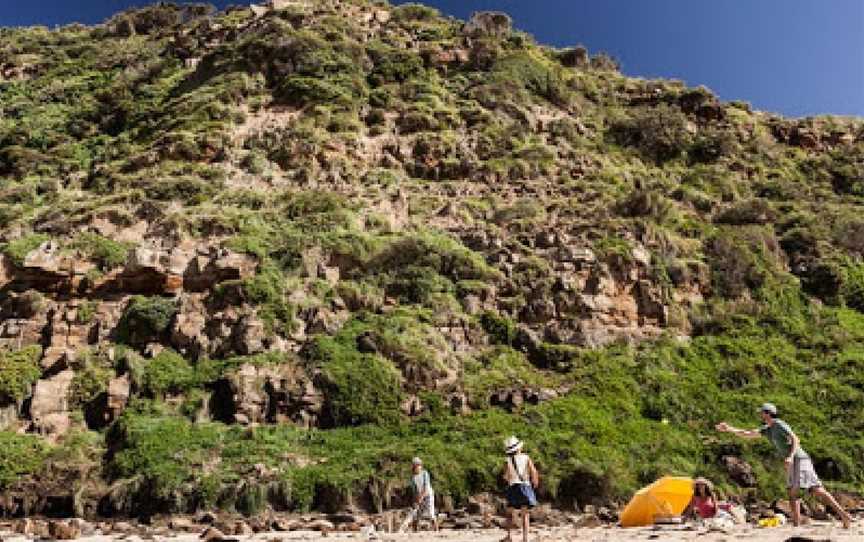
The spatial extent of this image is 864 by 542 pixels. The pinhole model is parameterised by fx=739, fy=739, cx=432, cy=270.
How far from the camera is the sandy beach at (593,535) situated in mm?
8922

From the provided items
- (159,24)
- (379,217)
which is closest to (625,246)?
(379,217)

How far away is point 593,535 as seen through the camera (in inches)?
423

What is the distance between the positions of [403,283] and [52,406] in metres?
9.46

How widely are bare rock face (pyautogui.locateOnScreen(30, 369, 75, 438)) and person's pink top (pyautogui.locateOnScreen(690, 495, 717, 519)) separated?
44.5 feet

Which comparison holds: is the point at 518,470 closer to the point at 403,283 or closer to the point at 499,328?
the point at 499,328

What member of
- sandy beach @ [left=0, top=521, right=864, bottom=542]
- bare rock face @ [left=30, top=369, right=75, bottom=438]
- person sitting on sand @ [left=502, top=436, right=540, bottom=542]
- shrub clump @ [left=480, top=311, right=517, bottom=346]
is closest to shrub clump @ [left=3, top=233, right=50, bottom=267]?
bare rock face @ [left=30, top=369, right=75, bottom=438]

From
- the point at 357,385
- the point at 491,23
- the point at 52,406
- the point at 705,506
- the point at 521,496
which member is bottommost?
the point at 705,506

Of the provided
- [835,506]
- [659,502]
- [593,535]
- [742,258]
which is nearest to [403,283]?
[659,502]

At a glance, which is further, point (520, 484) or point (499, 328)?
point (499, 328)

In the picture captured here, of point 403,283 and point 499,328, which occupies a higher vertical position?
point 403,283

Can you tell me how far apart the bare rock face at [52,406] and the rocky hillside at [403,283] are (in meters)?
0.06

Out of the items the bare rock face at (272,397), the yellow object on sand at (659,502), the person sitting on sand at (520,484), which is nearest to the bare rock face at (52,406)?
the bare rock face at (272,397)

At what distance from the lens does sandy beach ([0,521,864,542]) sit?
351 inches

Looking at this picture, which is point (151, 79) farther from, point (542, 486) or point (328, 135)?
point (542, 486)
